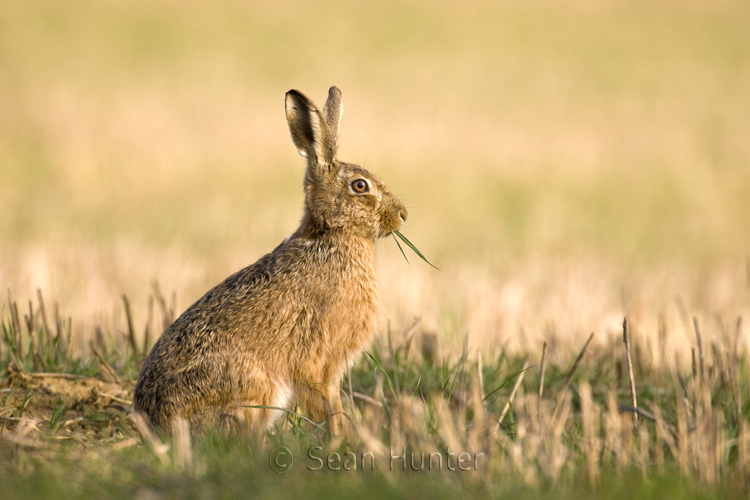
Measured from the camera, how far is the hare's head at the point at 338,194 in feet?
17.3

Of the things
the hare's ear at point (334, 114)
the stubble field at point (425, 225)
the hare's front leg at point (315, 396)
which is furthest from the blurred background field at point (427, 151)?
the hare's ear at point (334, 114)

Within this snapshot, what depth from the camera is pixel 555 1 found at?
28.7 meters

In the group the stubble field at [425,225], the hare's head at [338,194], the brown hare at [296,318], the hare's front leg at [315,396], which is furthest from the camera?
the hare's head at [338,194]

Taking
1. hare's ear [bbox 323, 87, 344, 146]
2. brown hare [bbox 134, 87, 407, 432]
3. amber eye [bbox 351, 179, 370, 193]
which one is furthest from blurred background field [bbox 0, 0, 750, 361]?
hare's ear [bbox 323, 87, 344, 146]

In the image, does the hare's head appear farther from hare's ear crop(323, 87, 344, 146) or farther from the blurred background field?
the blurred background field

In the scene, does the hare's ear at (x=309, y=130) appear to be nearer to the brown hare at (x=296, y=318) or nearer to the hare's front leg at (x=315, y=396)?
the brown hare at (x=296, y=318)

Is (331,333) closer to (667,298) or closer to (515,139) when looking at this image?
(667,298)

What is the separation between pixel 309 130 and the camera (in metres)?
5.14

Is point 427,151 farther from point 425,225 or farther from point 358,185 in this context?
point 358,185

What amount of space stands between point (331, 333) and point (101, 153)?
39.9ft

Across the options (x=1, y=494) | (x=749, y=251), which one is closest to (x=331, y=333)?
(x=1, y=494)

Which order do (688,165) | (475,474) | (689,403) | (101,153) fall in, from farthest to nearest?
(688,165) → (101,153) → (689,403) → (475,474)

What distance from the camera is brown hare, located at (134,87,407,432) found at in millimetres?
4332

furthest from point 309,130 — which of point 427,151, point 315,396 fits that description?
point 427,151
